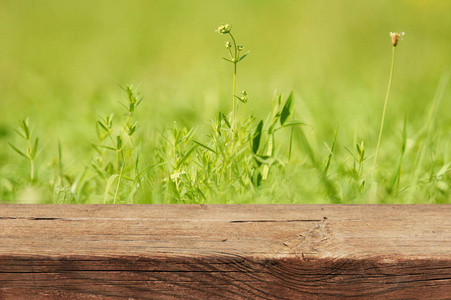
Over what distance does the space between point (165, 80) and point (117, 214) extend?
1.45 metres

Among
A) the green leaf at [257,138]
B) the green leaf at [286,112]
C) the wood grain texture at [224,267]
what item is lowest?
the wood grain texture at [224,267]

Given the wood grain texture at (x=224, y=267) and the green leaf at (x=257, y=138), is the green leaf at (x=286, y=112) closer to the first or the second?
the green leaf at (x=257, y=138)

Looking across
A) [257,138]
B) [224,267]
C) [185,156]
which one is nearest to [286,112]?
[257,138]

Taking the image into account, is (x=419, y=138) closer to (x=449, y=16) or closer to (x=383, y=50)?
(x=383, y=50)

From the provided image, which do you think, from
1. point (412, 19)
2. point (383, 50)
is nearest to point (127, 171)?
point (383, 50)

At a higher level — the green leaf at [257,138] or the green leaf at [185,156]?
the green leaf at [257,138]

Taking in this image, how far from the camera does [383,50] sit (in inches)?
105

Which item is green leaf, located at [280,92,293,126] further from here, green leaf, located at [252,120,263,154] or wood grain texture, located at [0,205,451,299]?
wood grain texture, located at [0,205,451,299]

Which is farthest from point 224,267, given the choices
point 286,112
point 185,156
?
point 286,112

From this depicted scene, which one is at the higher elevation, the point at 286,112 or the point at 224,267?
the point at 286,112

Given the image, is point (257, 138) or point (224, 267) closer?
point (224, 267)

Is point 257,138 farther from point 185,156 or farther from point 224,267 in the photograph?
point 224,267

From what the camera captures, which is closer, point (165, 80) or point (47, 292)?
point (47, 292)

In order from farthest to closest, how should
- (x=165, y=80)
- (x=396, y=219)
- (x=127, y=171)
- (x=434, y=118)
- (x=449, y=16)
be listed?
(x=449, y=16), (x=165, y=80), (x=434, y=118), (x=127, y=171), (x=396, y=219)
